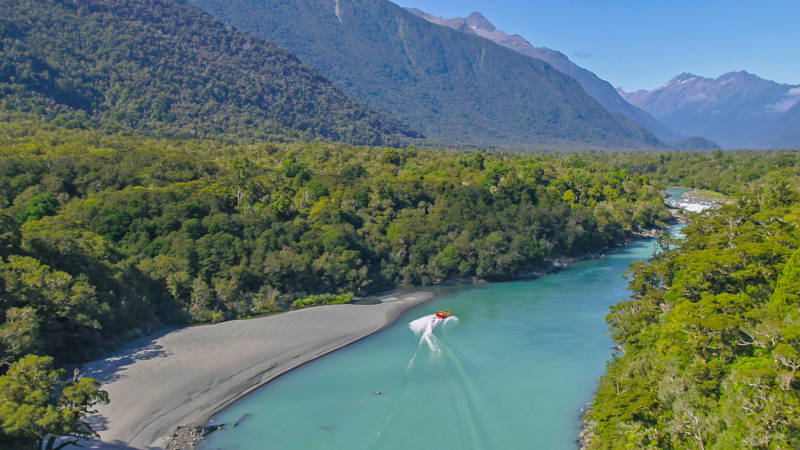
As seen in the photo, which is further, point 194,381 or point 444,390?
point 194,381

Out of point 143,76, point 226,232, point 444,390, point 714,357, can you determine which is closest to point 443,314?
point 444,390

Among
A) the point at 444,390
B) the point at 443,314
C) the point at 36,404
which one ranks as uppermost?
the point at 36,404

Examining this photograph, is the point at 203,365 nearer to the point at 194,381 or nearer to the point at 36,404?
the point at 194,381

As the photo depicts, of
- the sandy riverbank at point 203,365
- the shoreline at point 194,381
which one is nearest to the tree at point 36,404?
the shoreline at point 194,381

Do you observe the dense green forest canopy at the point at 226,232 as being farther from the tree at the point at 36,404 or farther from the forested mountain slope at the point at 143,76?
the forested mountain slope at the point at 143,76

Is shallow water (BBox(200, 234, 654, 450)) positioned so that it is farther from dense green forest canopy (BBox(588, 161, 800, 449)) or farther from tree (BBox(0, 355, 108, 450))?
tree (BBox(0, 355, 108, 450))

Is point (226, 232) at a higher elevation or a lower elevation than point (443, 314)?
higher

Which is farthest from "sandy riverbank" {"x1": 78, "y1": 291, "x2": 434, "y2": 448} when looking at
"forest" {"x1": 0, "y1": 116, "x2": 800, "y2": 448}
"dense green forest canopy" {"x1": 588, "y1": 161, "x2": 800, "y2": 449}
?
"dense green forest canopy" {"x1": 588, "y1": 161, "x2": 800, "y2": 449}
